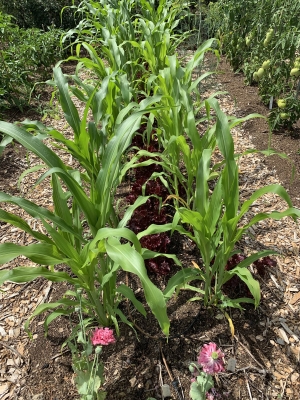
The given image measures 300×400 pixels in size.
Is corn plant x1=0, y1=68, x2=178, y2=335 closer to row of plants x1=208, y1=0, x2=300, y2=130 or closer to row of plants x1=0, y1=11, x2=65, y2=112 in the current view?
row of plants x1=208, y1=0, x2=300, y2=130

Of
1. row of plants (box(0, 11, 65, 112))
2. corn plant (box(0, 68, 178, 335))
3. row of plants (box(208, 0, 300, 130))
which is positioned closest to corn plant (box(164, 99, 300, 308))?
corn plant (box(0, 68, 178, 335))

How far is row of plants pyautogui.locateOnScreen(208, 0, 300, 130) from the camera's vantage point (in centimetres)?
278

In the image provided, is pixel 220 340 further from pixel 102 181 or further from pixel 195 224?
pixel 102 181

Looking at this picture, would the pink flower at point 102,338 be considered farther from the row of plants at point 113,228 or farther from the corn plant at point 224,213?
the corn plant at point 224,213

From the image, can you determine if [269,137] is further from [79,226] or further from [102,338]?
[102,338]

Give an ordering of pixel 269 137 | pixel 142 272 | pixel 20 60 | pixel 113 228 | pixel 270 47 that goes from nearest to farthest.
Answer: pixel 142 272, pixel 113 228, pixel 269 137, pixel 270 47, pixel 20 60

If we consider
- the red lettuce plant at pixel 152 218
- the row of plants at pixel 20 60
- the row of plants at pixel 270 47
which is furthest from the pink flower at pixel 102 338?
the row of plants at pixel 20 60

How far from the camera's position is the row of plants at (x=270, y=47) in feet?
9.11

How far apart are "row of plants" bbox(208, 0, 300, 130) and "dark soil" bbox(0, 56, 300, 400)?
193 centimetres

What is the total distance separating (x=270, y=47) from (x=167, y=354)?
10.2 feet

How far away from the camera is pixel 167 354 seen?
1.42 metres

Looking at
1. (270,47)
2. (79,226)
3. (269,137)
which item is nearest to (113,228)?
(79,226)

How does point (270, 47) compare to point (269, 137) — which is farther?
point (270, 47)

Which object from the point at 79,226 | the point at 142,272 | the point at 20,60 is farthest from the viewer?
the point at 20,60
